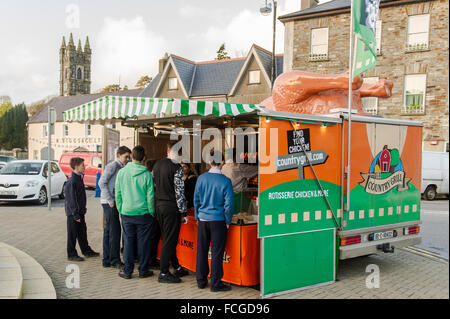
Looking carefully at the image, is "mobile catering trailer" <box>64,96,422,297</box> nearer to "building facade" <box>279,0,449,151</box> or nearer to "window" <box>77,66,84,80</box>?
"building facade" <box>279,0,449,151</box>

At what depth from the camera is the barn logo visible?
6266mm

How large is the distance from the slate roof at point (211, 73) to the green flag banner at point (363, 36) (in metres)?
24.4

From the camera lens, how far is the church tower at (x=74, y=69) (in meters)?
79.4

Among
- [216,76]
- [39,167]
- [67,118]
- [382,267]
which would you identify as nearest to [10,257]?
[67,118]

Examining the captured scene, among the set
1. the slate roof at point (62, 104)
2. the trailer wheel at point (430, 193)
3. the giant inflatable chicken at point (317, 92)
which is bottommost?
the trailer wheel at point (430, 193)

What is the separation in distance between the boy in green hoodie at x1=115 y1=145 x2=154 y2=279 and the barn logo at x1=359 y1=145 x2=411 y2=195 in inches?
127

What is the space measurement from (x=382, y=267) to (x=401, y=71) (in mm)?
19152

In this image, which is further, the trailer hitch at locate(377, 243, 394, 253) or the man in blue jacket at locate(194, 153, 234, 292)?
the trailer hitch at locate(377, 243, 394, 253)

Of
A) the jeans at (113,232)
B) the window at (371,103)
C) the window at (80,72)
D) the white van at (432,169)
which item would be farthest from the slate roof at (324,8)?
the window at (80,72)

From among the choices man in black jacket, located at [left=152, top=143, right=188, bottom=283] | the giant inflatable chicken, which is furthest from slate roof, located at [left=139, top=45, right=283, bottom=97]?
man in black jacket, located at [left=152, top=143, right=188, bottom=283]

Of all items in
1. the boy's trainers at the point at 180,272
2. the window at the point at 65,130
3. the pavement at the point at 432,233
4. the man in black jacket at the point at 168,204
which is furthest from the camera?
the window at the point at 65,130

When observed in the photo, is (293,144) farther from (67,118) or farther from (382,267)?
(67,118)

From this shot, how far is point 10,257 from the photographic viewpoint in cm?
616

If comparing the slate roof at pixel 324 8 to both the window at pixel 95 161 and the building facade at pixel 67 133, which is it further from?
the building facade at pixel 67 133
